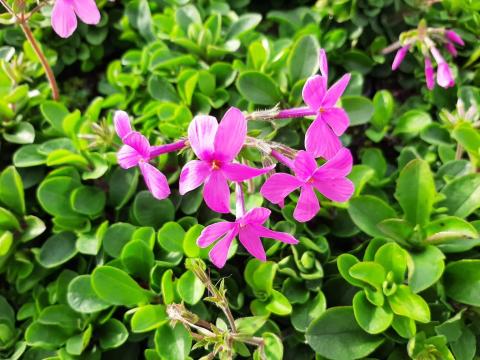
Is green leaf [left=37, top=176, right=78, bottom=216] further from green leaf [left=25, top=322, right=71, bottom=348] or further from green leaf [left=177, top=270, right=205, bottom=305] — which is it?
green leaf [left=177, top=270, right=205, bottom=305]

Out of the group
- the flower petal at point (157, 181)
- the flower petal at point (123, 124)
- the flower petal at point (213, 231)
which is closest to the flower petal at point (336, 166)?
the flower petal at point (213, 231)

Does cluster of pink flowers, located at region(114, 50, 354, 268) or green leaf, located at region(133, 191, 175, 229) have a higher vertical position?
cluster of pink flowers, located at region(114, 50, 354, 268)

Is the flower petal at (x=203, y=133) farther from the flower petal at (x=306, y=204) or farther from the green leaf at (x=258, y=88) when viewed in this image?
the green leaf at (x=258, y=88)

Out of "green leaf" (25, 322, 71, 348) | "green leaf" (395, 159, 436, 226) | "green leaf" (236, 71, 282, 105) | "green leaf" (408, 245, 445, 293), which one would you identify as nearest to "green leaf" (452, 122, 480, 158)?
"green leaf" (395, 159, 436, 226)

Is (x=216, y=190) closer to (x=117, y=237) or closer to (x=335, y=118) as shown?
(x=335, y=118)

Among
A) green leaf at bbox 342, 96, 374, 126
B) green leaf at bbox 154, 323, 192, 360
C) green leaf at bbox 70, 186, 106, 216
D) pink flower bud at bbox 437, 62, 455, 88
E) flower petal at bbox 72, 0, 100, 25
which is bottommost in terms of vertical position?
green leaf at bbox 154, 323, 192, 360

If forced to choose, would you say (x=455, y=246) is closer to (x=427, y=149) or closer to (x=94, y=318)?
(x=427, y=149)

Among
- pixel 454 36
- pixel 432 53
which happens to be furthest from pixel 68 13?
pixel 454 36
